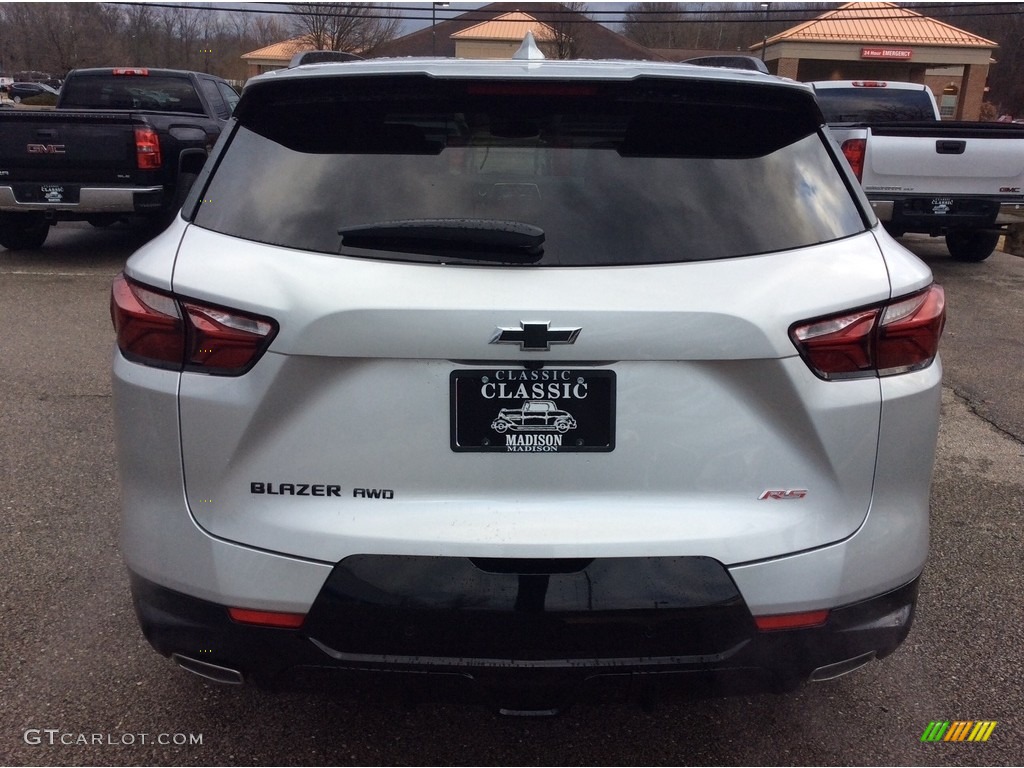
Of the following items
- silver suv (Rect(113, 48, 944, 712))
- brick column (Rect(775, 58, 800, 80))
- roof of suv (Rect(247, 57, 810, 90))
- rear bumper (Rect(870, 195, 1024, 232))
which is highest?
roof of suv (Rect(247, 57, 810, 90))

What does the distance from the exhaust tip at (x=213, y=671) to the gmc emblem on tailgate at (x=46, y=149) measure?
8.57 meters

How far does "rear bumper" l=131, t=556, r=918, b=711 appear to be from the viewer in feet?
6.40

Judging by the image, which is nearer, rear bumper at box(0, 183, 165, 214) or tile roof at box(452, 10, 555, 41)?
rear bumper at box(0, 183, 165, 214)

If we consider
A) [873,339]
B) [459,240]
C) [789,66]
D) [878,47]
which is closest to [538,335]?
[459,240]

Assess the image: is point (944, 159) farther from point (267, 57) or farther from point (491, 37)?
point (267, 57)

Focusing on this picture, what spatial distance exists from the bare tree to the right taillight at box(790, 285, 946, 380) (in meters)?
40.0

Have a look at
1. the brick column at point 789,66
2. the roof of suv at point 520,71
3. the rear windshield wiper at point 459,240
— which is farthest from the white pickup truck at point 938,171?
the brick column at point 789,66

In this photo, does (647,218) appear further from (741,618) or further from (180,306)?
(180,306)

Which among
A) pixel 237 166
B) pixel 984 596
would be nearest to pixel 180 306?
pixel 237 166

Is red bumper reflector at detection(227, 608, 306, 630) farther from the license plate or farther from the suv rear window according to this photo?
the suv rear window

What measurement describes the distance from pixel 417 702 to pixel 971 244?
11176 mm

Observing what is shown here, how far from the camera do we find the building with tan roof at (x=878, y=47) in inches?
1630

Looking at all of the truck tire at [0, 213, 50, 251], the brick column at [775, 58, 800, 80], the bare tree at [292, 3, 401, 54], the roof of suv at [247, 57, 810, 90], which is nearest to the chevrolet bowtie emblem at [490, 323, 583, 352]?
the roof of suv at [247, 57, 810, 90]

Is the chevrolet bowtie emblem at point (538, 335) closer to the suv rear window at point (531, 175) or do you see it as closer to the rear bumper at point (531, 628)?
the suv rear window at point (531, 175)
